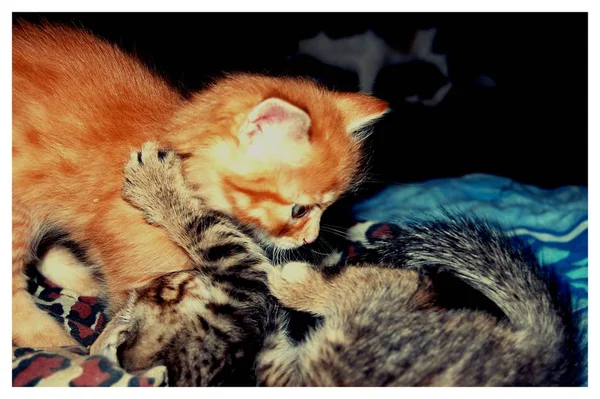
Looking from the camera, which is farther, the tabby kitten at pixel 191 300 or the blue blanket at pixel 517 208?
the blue blanket at pixel 517 208

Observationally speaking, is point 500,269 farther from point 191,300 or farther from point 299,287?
point 191,300

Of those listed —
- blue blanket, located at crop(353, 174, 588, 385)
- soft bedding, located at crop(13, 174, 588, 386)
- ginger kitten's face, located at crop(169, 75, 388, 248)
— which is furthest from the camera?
blue blanket, located at crop(353, 174, 588, 385)

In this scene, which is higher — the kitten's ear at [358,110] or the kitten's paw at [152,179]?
the kitten's ear at [358,110]

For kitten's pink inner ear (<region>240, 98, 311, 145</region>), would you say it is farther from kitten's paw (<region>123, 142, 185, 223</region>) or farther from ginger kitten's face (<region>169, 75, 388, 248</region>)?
kitten's paw (<region>123, 142, 185, 223</region>)

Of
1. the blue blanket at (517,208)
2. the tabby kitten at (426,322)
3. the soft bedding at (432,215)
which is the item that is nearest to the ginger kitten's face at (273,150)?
the tabby kitten at (426,322)

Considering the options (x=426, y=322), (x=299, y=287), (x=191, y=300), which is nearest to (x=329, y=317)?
(x=299, y=287)

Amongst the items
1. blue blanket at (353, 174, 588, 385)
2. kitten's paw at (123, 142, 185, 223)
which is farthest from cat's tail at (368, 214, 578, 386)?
kitten's paw at (123, 142, 185, 223)

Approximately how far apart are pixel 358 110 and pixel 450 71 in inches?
26.6

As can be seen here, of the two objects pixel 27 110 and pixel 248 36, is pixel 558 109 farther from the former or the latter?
pixel 27 110

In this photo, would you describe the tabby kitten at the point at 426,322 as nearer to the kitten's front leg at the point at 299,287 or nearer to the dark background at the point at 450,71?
the kitten's front leg at the point at 299,287

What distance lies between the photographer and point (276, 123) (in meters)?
1.22

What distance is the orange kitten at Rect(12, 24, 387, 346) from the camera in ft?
4.25

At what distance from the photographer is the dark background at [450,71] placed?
1395 mm

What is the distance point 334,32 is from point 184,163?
2.15ft
